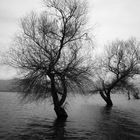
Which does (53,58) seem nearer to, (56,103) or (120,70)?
(56,103)

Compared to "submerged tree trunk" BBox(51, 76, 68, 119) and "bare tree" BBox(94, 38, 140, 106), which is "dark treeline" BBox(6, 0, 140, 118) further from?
"bare tree" BBox(94, 38, 140, 106)

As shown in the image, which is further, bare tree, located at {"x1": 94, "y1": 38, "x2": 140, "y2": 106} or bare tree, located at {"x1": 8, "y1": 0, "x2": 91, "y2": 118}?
bare tree, located at {"x1": 94, "y1": 38, "x2": 140, "y2": 106}

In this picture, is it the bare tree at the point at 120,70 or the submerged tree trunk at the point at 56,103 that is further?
the bare tree at the point at 120,70

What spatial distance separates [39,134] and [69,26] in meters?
13.3

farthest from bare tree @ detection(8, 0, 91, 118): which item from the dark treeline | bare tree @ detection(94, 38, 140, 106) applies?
bare tree @ detection(94, 38, 140, 106)

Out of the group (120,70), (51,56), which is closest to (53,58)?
(51,56)

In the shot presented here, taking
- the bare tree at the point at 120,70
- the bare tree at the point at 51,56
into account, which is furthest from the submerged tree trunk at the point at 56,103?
the bare tree at the point at 120,70

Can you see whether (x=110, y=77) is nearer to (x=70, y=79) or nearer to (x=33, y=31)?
(x=70, y=79)

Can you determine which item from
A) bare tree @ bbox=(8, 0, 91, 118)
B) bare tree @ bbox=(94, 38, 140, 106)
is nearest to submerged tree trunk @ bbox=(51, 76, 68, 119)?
bare tree @ bbox=(8, 0, 91, 118)

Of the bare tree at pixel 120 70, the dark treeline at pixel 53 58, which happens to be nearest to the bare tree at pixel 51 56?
the dark treeline at pixel 53 58

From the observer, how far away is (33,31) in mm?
19797

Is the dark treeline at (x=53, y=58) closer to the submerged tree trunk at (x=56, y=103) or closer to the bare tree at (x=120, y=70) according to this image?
the submerged tree trunk at (x=56, y=103)

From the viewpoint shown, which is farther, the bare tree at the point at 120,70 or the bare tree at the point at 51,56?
the bare tree at the point at 120,70

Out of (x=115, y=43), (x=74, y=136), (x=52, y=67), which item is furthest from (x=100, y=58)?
(x=74, y=136)
